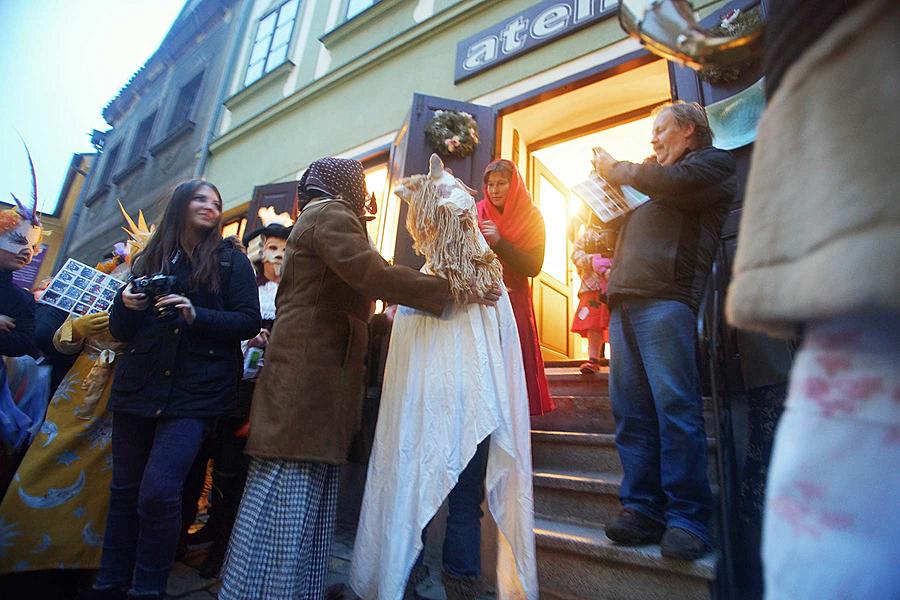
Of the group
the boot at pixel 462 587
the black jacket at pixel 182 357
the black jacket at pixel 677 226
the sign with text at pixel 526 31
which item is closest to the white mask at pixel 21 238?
the black jacket at pixel 182 357

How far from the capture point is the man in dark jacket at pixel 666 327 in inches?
66.7

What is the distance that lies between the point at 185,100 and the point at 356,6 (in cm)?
542

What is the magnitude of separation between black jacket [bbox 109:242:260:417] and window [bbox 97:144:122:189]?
12741 mm

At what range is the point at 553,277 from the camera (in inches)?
224

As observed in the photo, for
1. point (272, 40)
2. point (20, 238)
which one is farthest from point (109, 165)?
point (20, 238)

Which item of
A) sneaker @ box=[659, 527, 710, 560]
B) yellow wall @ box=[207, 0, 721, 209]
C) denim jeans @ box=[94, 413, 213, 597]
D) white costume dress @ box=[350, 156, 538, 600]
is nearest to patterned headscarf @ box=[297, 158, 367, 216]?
white costume dress @ box=[350, 156, 538, 600]

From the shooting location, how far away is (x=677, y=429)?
5.60ft

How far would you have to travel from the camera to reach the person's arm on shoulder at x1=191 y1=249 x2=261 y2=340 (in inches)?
72.7

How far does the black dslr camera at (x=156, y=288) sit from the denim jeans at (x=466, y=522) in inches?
49.7

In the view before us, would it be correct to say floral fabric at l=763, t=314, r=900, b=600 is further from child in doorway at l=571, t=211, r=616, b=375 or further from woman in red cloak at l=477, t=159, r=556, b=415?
child in doorway at l=571, t=211, r=616, b=375

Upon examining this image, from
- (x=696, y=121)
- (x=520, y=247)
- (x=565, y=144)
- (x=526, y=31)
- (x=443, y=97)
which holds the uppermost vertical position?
(x=526, y=31)

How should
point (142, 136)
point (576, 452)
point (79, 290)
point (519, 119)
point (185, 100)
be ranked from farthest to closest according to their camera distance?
point (142, 136) < point (185, 100) < point (519, 119) < point (576, 452) < point (79, 290)

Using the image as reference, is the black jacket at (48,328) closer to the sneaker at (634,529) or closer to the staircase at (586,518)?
the staircase at (586,518)

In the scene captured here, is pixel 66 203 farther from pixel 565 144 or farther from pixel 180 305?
pixel 180 305
